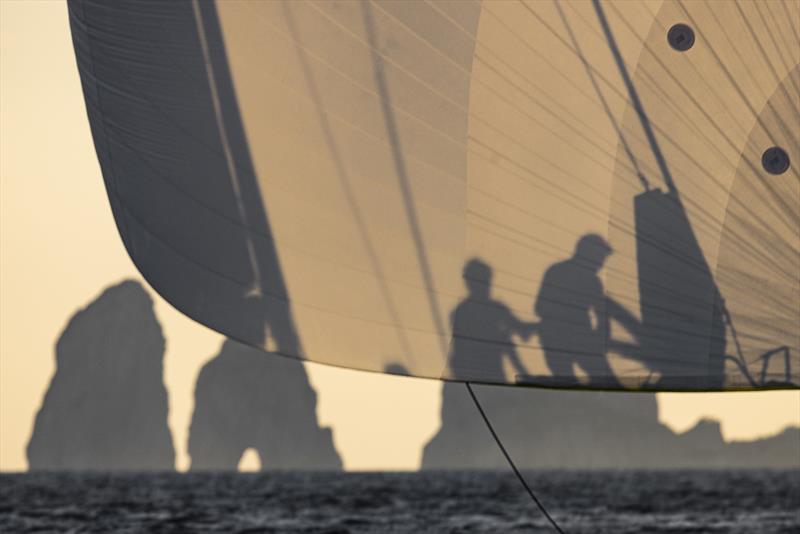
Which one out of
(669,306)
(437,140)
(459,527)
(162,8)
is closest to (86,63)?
(162,8)

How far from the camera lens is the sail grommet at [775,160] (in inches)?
283

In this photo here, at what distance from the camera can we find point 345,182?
7.95m

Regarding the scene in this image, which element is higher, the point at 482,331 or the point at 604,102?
the point at 604,102

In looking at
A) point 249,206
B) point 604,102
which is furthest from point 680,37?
point 249,206

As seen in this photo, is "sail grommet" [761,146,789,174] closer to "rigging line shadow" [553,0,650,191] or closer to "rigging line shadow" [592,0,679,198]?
"rigging line shadow" [592,0,679,198]

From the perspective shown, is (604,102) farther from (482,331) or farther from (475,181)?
(482,331)

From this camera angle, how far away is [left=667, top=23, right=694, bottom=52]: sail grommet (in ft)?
24.2

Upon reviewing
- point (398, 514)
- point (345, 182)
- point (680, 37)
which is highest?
point (398, 514)

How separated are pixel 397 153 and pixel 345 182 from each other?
0.33 metres

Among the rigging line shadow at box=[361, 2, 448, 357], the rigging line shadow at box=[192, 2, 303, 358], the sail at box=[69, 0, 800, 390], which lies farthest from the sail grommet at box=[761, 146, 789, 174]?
the rigging line shadow at box=[192, 2, 303, 358]

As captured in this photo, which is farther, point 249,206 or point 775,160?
point 249,206

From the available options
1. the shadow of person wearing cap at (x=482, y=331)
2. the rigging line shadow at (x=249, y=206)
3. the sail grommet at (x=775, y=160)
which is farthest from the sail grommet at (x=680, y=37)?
the rigging line shadow at (x=249, y=206)

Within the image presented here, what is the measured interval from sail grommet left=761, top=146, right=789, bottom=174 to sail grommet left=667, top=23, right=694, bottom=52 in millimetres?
674

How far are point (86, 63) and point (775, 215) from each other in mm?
4110
